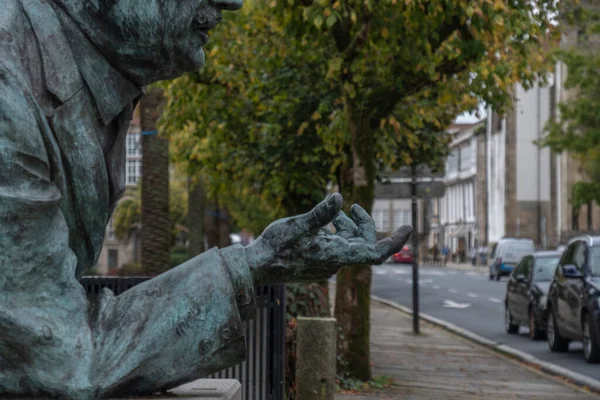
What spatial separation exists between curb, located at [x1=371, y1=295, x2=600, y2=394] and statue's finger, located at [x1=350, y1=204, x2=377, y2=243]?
11.9 meters

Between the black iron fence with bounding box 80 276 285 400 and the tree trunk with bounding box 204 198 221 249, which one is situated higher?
the tree trunk with bounding box 204 198 221 249

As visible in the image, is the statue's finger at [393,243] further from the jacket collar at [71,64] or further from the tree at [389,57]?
the tree at [389,57]

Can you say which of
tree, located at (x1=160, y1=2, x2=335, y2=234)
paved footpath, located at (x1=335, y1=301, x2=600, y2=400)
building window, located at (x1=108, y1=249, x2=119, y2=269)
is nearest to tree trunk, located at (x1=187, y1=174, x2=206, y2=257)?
tree, located at (x1=160, y1=2, x2=335, y2=234)

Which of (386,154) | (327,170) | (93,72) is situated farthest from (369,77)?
(93,72)

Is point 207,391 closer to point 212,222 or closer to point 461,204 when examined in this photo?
point 212,222

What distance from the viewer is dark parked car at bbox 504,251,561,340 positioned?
21359 mm

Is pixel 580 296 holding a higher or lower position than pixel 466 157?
lower

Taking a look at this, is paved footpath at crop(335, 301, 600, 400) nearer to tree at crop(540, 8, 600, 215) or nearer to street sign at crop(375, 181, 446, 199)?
street sign at crop(375, 181, 446, 199)

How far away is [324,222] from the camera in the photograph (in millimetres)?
2490

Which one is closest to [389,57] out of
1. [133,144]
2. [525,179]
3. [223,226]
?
[223,226]

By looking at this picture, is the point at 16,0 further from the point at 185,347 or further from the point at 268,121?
the point at 268,121

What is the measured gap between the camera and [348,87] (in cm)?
1352

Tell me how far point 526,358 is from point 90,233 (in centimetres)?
1565

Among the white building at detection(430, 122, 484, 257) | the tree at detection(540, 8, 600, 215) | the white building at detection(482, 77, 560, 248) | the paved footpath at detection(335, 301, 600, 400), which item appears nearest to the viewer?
the paved footpath at detection(335, 301, 600, 400)
